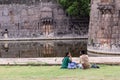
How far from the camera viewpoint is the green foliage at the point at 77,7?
5453 centimetres

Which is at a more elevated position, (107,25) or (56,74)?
(107,25)

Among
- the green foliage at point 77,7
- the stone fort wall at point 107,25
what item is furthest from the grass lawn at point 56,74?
the green foliage at point 77,7

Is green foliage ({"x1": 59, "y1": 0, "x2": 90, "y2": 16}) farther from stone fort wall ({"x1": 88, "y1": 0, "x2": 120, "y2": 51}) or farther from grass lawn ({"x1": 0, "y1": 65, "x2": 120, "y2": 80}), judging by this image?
grass lawn ({"x1": 0, "y1": 65, "x2": 120, "y2": 80})

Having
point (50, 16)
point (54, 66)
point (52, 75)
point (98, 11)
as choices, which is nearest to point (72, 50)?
point (98, 11)

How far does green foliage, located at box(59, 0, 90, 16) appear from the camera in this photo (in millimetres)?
54531

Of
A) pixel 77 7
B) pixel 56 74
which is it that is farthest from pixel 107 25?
pixel 77 7

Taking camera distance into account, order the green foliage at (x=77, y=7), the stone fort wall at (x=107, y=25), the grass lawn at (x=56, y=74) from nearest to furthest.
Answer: the grass lawn at (x=56, y=74) < the stone fort wall at (x=107, y=25) < the green foliage at (x=77, y=7)

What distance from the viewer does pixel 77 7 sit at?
180 feet

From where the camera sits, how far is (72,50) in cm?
4450

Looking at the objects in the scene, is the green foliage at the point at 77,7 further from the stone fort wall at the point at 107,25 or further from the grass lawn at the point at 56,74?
the grass lawn at the point at 56,74

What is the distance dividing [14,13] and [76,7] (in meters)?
8.73

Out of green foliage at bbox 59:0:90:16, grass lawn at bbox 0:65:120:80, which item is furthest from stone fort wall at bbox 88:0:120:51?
green foliage at bbox 59:0:90:16

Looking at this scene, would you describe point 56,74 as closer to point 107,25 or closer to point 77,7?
point 107,25

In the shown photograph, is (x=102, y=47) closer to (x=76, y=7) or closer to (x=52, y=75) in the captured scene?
(x=52, y=75)
